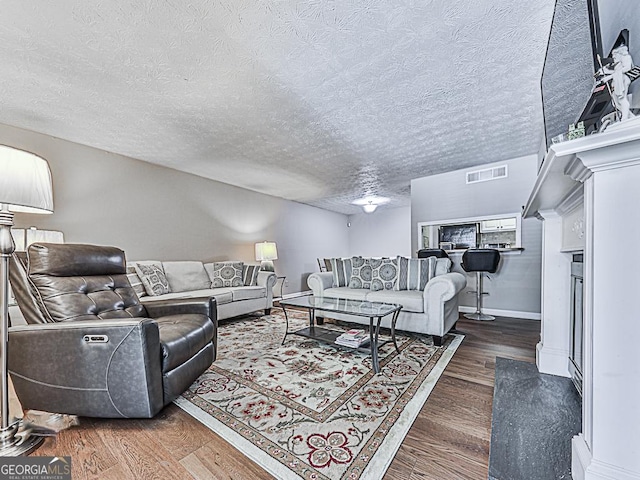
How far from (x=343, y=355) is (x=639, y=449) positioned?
1.86 meters

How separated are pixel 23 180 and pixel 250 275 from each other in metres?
3.25

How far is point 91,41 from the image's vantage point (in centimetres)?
176

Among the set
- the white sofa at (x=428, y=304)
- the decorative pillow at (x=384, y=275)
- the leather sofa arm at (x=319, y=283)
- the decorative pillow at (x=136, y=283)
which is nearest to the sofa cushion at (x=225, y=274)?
the decorative pillow at (x=136, y=283)

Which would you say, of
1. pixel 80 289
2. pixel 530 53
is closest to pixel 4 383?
pixel 80 289

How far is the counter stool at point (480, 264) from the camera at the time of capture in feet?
12.5

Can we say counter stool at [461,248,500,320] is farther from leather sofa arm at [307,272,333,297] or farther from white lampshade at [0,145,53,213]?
white lampshade at [0,145,53,213]

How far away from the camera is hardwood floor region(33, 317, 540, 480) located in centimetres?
118

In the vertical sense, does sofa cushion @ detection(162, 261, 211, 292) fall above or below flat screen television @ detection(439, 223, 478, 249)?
below

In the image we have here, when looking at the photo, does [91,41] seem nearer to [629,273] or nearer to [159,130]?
[159,130]

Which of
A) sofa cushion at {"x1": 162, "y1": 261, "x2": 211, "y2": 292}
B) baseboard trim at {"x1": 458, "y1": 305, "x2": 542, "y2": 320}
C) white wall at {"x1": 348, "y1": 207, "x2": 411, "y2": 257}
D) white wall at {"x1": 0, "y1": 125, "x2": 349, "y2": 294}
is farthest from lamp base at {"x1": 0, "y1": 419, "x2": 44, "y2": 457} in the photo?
white wall at {"x1": 348, "y1": 207, "x2": 411, "y2": 257}

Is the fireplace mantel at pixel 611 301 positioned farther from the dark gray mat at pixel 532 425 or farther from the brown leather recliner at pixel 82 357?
the brown leather recliner at pixel 82 357

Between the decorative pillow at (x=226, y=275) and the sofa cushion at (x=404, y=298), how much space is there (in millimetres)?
2193

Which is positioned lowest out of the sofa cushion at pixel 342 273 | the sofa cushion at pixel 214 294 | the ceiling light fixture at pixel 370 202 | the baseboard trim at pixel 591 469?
the baseboard trim at pixel 591 469

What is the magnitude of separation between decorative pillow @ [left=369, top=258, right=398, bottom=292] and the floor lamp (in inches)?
125
